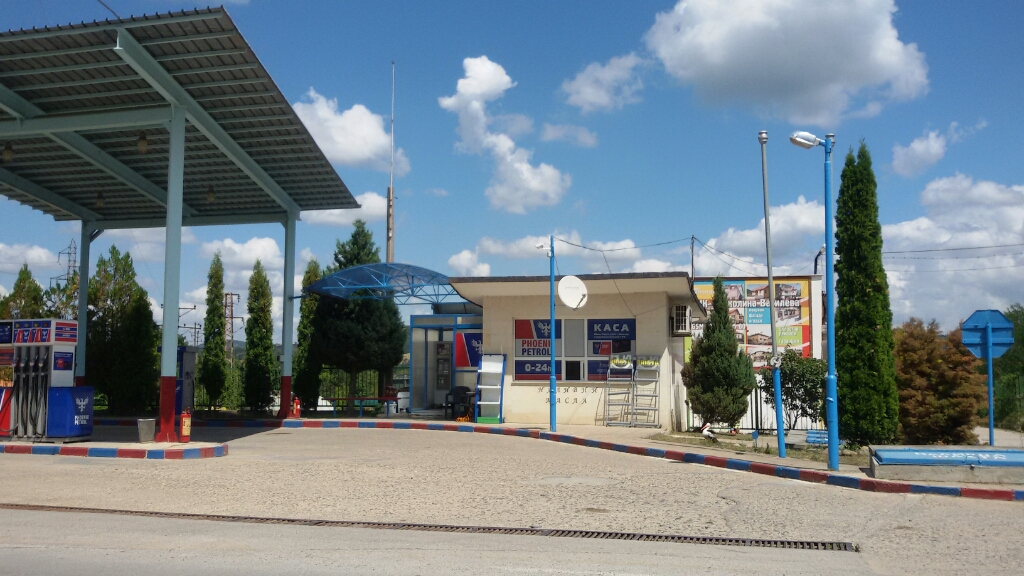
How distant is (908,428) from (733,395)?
533 centimetres

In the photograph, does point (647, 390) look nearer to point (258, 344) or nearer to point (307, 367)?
point (307, 367)

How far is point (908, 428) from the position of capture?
57.0 ft

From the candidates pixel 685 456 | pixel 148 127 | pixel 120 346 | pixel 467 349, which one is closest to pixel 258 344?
pixel 120 346

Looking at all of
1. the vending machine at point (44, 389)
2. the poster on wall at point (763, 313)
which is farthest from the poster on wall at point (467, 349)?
the poster on wall at point (763, 313)

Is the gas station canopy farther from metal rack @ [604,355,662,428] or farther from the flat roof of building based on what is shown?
metal rack @ [604,355,662,428]

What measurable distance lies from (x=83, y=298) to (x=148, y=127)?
8855 millimetres

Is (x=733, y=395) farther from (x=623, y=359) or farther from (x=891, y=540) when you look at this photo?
(x=891, y=540)

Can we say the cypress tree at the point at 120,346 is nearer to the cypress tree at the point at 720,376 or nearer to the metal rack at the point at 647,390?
the metal rack at the point at 647,390

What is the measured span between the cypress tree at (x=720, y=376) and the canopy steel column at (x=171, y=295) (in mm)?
13592

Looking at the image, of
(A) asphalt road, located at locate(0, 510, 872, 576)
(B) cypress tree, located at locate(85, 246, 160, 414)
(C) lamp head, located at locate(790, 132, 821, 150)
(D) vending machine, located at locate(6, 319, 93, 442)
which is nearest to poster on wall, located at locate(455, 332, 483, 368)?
(B) cypress tree, located at locate(85, 246, 160, 414)

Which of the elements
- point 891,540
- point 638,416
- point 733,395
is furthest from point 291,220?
point 891,540

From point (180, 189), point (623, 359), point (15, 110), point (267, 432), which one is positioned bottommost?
point (267, 432)

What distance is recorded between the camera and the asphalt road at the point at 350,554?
21.9ft

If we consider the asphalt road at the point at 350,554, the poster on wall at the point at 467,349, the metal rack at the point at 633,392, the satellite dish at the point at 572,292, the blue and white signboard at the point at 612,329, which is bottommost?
the asphalt road at the point at 350,554
